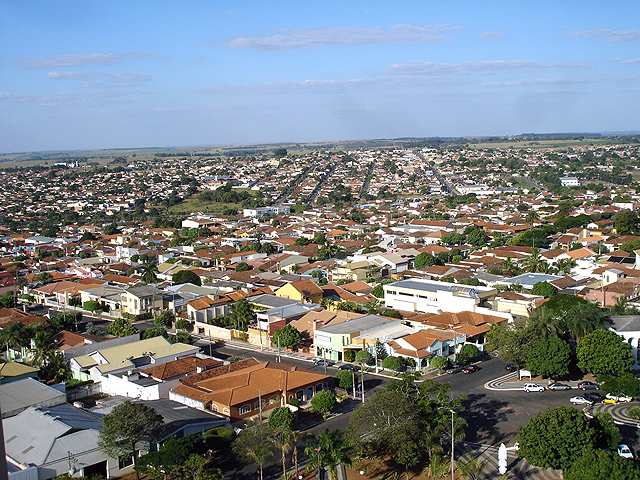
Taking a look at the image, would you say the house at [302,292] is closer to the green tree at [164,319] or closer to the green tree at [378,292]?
the green tree at [378,292]

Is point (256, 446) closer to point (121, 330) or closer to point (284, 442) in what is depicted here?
point (284, 442)

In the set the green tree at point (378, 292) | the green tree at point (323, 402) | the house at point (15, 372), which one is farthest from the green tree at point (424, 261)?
the house at point (15, 372)

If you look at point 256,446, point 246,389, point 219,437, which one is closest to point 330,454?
point 256,446

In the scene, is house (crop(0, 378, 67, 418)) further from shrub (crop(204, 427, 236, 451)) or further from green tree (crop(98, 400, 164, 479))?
shrub (crop(204, 427, 236, 451))

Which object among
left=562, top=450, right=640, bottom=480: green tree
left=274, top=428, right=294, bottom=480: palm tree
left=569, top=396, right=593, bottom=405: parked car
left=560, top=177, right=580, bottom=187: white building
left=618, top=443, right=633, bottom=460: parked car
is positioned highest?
left=560, top=177, right=580, bottom=187: white building

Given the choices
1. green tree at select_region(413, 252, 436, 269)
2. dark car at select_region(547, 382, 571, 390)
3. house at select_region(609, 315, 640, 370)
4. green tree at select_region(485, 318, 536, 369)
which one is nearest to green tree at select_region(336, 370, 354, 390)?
green tree at select_region(485, 318, 536, 369)

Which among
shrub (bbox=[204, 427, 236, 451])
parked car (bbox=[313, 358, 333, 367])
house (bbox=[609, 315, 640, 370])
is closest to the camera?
shrub (bbox=[204, 427, 236, 451])
